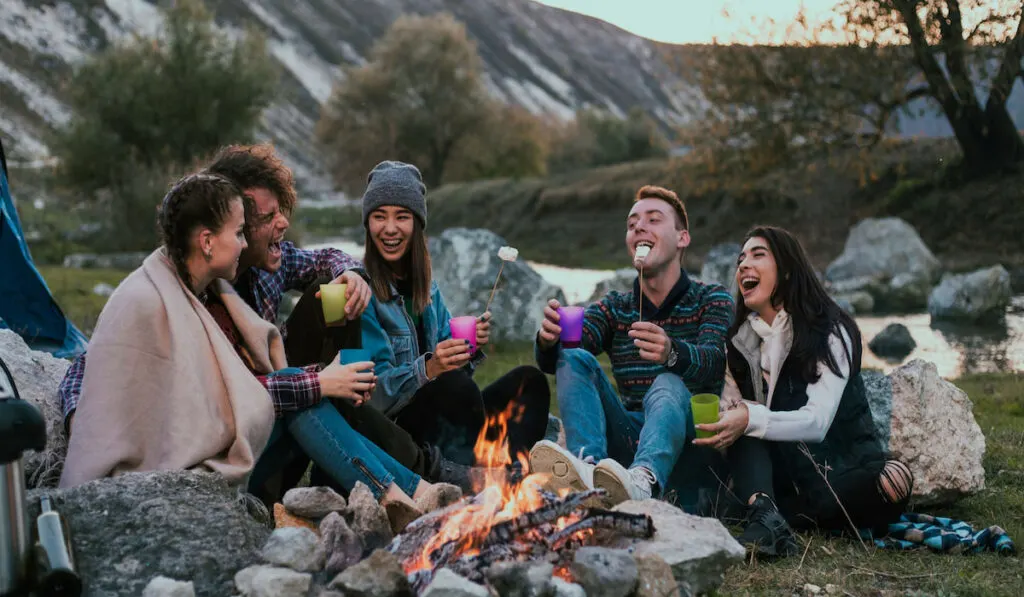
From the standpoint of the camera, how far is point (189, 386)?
3855 millimetres

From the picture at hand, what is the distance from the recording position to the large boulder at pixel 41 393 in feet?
13.6

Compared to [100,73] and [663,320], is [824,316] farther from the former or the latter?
[100,73]

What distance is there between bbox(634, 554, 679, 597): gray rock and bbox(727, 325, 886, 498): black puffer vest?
59.9 inches

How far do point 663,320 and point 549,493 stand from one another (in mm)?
1625

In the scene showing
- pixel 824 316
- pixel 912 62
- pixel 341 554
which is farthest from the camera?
pixel 912 62

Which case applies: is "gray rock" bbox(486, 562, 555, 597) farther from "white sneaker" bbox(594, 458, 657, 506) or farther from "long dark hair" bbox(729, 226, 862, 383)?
"long dark hair" bbox(729, 226, 862, 383)

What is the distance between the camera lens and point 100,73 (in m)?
30.7

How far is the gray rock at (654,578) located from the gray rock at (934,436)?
199cm

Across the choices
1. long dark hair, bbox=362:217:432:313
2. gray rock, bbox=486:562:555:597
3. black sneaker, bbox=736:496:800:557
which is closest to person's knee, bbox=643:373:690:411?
black sneaker, bbox=736:496:800:557

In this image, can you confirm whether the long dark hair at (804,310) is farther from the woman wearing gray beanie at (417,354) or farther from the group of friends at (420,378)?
the woman wearing gray beanie at (417,354)

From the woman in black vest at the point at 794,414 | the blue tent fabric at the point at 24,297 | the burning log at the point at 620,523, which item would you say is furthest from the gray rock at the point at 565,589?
the blue tent fabric at the point at 24,297

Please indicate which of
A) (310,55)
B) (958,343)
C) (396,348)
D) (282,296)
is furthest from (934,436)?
(310,55)

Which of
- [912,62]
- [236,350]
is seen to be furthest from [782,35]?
[236,350]

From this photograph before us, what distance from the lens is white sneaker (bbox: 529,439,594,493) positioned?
4.06m
